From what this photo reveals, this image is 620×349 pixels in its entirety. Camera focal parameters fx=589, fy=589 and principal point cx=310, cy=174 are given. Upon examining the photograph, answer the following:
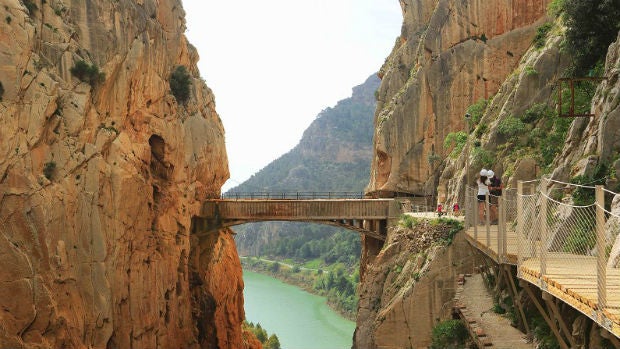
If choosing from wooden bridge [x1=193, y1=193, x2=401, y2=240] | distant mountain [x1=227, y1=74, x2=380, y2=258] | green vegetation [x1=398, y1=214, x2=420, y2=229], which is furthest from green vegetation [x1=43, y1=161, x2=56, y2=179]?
distant mountain [x1=227, y1=74, x2=380, y2=258]

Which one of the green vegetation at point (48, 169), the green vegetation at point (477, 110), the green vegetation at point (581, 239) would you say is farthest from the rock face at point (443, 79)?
the green vegetation at point (581, 239)

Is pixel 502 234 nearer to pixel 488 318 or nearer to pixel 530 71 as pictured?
pixel 488 318

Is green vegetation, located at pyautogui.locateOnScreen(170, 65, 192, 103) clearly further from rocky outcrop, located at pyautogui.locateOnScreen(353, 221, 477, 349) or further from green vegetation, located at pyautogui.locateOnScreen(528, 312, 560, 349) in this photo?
green vegetation, located at pyautogui.locateOnScreen(528, 312, 560, 349)

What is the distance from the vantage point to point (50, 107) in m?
18.7

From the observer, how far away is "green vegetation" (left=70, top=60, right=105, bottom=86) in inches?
792

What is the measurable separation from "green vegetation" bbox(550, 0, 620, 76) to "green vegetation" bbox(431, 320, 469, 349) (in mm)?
9545

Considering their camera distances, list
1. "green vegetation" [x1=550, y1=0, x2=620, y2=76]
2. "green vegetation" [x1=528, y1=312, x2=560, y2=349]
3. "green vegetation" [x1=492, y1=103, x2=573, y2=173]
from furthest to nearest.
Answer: "green vegetation" [x1=492, y1=103, x2=573, y2=173], "green vegetation" [x1=550, y1=0, x2=620, y2=76], "green vegetation" [x1=528, y1=312, x2=560, y2=349]

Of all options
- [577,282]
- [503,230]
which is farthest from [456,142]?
[577,282]

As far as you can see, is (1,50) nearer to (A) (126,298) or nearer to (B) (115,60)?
(B) (115,60)

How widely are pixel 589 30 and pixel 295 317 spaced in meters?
50.6

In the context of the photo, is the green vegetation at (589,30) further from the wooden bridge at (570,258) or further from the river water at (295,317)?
the river water at (295,317)

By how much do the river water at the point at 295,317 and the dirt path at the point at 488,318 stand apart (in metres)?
35.0

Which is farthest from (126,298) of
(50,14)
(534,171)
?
(534,171)

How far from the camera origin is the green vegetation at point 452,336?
15.0m
